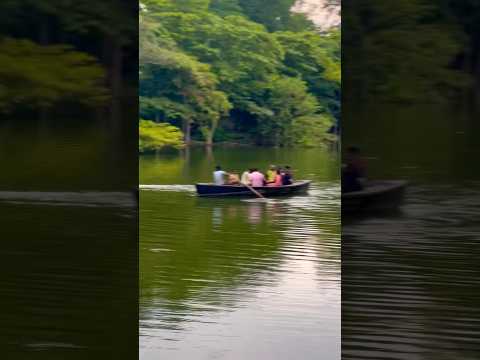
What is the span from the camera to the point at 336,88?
31219 millimetres

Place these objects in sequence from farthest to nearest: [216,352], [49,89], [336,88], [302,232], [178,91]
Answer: [336,88], [178,91], [302,232], [216,352], [49,89]

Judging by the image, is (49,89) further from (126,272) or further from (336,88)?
(336,88)

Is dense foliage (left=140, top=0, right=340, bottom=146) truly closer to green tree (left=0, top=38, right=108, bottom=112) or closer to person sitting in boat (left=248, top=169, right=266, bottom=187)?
person sitting in boat (left=248, top=169, right=266, bottom=187)

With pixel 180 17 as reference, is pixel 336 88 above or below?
below

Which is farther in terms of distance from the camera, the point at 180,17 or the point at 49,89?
the point at 180,17

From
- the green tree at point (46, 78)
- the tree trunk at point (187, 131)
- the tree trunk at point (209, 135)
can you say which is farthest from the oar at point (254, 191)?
the green tree at point (46, 78)

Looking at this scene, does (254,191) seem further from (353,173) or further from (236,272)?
(353,173)

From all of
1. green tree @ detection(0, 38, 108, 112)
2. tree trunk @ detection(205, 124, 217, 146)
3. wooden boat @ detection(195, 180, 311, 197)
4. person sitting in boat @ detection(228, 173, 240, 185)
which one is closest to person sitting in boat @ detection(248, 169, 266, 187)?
wooden boat @ detection(195, 180, 311, 197)

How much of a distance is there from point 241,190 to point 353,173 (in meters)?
15.3

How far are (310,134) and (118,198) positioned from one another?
85.4 feet

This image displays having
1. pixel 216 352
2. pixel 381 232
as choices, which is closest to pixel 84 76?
pixel 381 232

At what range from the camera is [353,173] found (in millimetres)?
3906

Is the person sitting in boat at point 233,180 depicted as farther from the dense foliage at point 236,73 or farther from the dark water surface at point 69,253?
the dark water surface at point 69,253

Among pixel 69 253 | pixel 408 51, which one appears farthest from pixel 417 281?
pixel 69 253
